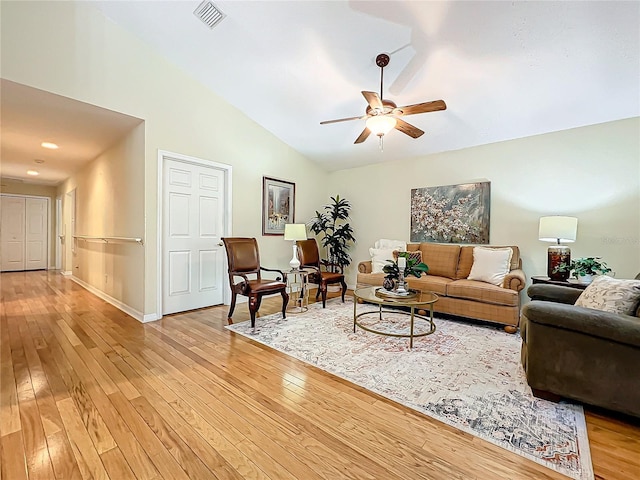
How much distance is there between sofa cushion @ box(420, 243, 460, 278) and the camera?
423 cm

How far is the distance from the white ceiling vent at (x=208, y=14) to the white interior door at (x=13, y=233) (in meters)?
8.13

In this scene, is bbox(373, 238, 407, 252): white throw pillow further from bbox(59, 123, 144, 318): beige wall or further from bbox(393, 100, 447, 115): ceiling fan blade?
bbox(59, 123, 144, 318): beige wall

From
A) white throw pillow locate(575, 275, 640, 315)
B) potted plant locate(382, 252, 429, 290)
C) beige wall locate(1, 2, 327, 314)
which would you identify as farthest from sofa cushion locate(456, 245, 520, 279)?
beige wall locate(1, 2, 327, 314)

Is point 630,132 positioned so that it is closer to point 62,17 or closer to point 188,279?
point 188,279

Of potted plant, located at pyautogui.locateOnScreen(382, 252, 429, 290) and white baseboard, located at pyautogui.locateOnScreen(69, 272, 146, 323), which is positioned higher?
potted plant, located at pyautogui.locateOnScreen(382, 252, 429, 290)

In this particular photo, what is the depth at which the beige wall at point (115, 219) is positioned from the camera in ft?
12.2

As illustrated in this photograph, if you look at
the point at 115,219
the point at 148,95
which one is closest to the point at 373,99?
the point at 148,95

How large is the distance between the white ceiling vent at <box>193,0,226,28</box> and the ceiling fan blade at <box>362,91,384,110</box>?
1720 mm

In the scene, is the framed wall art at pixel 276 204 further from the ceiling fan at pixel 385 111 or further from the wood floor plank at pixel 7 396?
the wood floor plank at pixel 7 396

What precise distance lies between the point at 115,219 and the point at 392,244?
425cm

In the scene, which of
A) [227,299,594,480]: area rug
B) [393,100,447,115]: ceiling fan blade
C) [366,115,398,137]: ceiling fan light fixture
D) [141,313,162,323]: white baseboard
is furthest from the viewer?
[141,313,162,323]: white baseboard

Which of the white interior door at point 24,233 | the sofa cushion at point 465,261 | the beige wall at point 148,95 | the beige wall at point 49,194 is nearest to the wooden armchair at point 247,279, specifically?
the beige wall at point 148,95

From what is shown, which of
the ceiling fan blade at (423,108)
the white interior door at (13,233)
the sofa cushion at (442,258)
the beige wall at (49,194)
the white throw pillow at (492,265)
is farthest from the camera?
the beige wall at (49,194)

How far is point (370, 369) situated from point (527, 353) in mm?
1089
